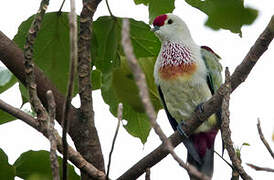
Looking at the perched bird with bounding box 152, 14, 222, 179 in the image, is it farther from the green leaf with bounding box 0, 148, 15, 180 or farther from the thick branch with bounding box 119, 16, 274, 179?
the green leaf with bounding box 0, 148, 15, 180

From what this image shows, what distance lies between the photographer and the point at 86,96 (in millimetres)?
2137

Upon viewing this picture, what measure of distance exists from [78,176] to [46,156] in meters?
0.15

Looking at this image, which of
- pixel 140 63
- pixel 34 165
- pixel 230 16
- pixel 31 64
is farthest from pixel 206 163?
pixel 230 16

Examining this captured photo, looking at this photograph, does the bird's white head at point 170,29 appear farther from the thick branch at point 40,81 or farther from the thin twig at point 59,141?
the thin twig at point 59,141

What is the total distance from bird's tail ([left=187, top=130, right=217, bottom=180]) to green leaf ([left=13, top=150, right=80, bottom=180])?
3.55 ft

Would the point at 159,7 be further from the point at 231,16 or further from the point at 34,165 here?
the point at 231,16

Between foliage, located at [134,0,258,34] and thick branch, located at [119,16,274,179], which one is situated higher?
foliage, located at [134,0,258,34]

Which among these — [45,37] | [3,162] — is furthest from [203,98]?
[3,162]

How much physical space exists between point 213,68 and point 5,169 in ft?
4.77

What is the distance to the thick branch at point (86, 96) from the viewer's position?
213cm

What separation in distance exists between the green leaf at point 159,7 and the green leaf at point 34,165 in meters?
0.78

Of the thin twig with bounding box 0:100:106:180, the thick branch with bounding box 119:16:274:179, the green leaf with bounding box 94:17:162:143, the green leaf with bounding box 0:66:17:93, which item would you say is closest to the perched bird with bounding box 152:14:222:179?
the green leaf with bounding box 94:17:162:143

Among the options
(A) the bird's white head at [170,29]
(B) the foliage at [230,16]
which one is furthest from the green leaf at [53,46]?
(B) the foliage at [230,16]

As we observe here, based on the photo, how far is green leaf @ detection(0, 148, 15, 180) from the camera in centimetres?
188
